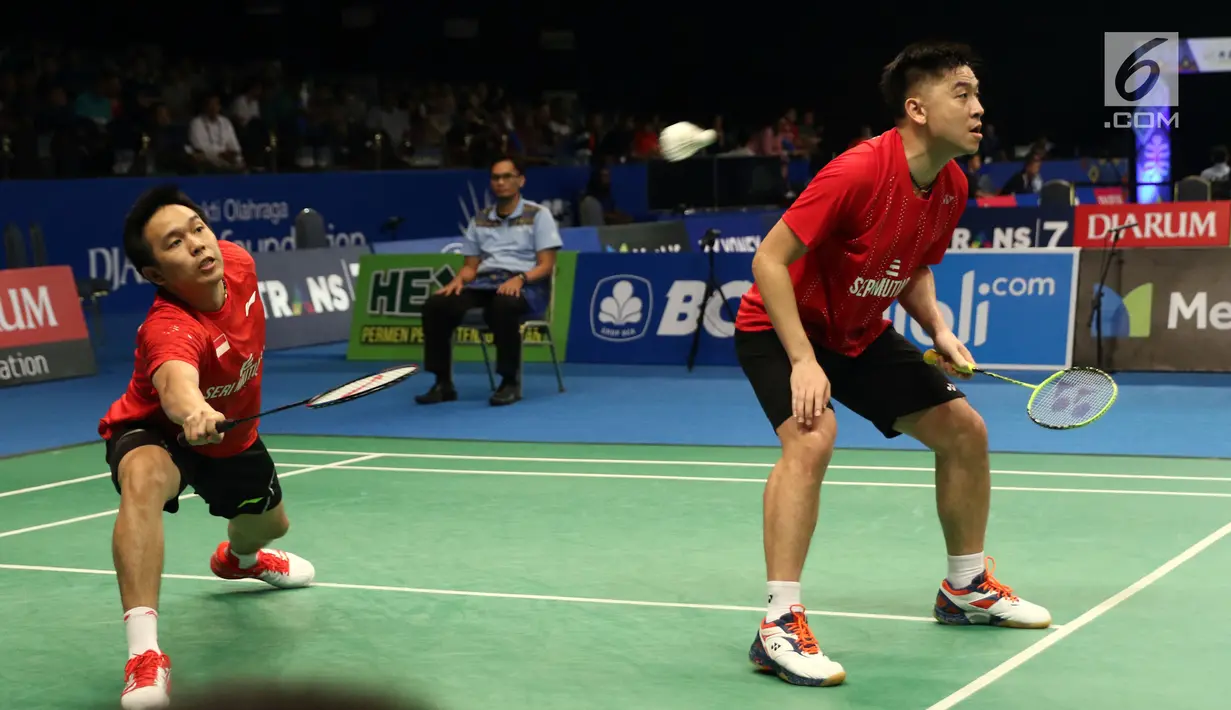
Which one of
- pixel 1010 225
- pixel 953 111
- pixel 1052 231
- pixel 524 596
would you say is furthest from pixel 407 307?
pixel 953 111

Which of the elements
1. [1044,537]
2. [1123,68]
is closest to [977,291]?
[1044,537]

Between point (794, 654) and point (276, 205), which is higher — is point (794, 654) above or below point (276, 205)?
below

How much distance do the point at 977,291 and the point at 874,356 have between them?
6.49 metres

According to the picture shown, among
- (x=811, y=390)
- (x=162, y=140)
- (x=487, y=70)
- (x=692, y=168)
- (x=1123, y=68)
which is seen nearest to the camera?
(x=811, y=390)

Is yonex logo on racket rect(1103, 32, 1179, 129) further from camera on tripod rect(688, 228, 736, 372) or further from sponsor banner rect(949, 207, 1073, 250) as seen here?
camera on tripod rect(688, 228, 736, 372)

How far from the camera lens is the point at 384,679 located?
4.43m

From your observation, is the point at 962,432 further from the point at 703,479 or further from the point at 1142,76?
the point at 1142,76

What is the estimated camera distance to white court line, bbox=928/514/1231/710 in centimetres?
416

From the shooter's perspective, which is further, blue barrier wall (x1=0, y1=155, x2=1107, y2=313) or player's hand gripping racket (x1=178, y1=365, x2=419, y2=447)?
blue barrier wall (x1=0, y1=155, x2=1107, y2=313)

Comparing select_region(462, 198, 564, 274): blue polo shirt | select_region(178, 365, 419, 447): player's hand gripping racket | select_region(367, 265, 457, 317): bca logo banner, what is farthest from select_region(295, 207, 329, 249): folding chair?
select_region(178, 365, 419, 447): player's hand gripping racket

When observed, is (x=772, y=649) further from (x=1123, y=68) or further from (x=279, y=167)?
(x=1123, y=68)

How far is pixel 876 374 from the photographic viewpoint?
4.64 meters

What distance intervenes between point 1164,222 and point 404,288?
19.2 feet

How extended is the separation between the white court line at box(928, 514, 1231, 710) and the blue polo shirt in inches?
201
